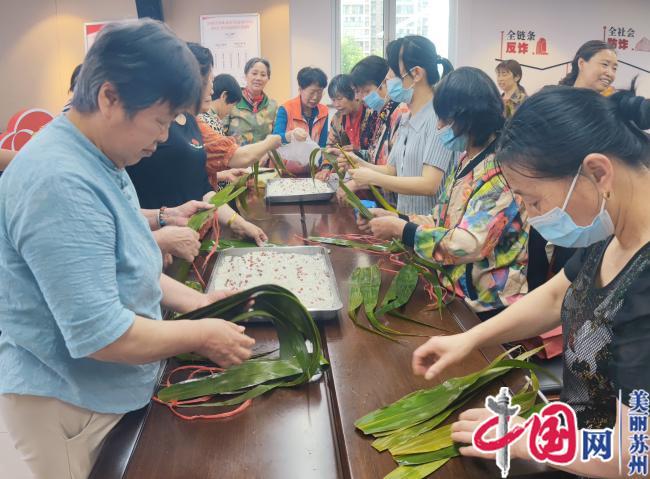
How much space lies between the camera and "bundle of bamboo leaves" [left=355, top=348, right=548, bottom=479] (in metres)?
0.97

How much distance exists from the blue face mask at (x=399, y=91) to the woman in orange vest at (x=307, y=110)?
69.2 inches

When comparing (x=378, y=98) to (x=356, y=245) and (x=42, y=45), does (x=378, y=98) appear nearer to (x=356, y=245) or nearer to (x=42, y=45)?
(x=356, y=245)

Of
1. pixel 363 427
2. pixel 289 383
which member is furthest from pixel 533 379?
pixel 289 383

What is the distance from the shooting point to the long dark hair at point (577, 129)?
956 mm

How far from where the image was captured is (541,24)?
21.8 ft

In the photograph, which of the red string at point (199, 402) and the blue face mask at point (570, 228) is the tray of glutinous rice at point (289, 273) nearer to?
the red string at point (199, 402)

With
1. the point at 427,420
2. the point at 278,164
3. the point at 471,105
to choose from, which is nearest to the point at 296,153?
the point at 278,164

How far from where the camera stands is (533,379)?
1.17 m

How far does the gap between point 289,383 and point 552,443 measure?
Answer: 1.81 feet

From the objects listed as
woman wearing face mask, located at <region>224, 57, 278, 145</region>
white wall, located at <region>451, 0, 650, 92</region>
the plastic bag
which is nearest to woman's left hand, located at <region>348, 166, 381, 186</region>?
the plastic bag

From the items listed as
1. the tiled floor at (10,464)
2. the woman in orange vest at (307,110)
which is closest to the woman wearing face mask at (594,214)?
the tiled floor at (10,464)

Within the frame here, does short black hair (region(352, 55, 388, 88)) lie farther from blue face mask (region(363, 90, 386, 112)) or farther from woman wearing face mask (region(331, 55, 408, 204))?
blue face mask (region(363, 90, 386, 112))

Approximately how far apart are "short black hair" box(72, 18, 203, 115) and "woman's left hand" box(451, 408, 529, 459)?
0.81 metres

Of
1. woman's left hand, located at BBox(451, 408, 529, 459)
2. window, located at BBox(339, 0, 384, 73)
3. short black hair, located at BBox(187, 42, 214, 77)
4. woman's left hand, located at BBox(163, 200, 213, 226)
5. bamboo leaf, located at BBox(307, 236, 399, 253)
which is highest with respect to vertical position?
window, located at BBox(339, 0, 384, 73)
